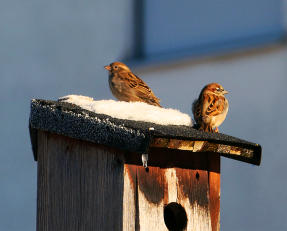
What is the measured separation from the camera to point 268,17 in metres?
6.77

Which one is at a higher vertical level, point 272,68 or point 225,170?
point 272,68

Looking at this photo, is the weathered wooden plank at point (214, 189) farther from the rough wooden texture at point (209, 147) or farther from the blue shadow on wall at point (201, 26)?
the blue shadow on wall at point (201, 26)

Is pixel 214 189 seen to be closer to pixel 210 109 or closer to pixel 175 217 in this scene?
pixel 175 217

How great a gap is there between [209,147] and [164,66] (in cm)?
373

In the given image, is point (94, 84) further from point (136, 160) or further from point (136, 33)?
point (136, 160)

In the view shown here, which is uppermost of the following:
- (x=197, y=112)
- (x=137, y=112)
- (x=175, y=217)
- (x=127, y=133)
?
(x=197, y=112)

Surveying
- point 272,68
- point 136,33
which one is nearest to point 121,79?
point 272,68

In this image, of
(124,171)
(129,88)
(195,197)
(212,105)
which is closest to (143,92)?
(129,88)

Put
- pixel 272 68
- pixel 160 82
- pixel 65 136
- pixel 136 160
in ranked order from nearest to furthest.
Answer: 1. pixel 136 160
2. pixel 65 136
3. pixel 272 68
4. pixel 160 82

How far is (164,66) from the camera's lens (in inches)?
281

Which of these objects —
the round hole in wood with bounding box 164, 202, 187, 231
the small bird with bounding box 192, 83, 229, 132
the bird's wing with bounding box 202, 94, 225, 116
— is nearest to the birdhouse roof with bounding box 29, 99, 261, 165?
the round hole in wood with bounding box 164, 202, 187, 231

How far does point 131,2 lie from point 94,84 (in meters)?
0.75

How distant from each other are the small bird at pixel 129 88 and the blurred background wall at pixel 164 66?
4.12 ft

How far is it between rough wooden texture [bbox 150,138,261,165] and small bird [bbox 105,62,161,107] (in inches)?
73.2
